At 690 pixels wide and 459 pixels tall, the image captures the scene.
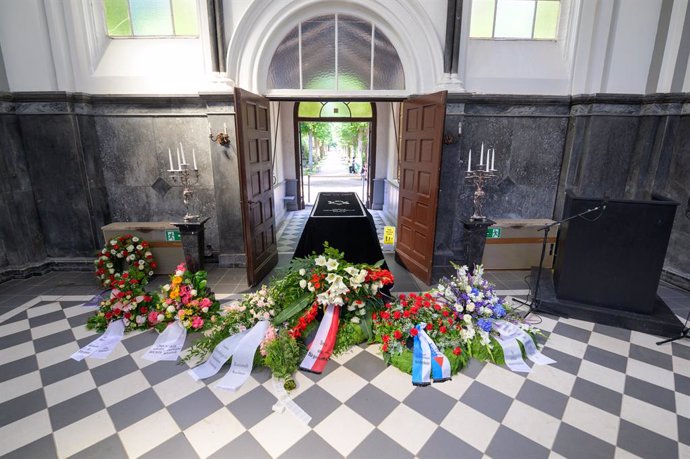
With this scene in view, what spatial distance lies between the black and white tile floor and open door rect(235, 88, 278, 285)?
1615 millimetres

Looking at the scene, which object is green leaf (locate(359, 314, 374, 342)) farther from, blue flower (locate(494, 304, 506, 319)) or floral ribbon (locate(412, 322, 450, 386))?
blue flower (locate(494, 304, 506, 319))

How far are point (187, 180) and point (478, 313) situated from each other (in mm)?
3947

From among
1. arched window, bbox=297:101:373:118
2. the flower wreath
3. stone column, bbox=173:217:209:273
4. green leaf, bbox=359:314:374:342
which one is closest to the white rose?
green leaf, bbox=359:314:374:342

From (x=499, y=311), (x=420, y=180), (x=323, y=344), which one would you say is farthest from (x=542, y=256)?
(x=323, y=344)

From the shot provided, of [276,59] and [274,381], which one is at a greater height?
[276,59]

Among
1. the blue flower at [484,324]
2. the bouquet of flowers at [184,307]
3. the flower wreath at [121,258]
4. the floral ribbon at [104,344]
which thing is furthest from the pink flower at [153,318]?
the blue flower at [484,324]

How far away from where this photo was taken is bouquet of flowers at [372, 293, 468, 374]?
116 inches

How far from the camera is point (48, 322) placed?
3.70m

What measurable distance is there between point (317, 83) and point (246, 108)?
133 cm

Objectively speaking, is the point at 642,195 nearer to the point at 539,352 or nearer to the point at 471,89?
the point at 471,89

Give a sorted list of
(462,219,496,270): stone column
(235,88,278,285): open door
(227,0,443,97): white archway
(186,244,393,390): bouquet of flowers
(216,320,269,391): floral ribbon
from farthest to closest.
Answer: (227,0,443,97): white archway → (462,219,496,270): stone column → (235,88,278,285): open door → (186,244,393,390): bouquet of flowers → (216,320,269,391): floral ribbon

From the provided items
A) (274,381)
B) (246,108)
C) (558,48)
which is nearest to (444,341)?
(274,381)

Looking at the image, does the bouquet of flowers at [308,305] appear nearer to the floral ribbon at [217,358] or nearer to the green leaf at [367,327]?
the green leaf at [367,327]

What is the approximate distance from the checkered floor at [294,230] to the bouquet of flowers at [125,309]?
2707mm
